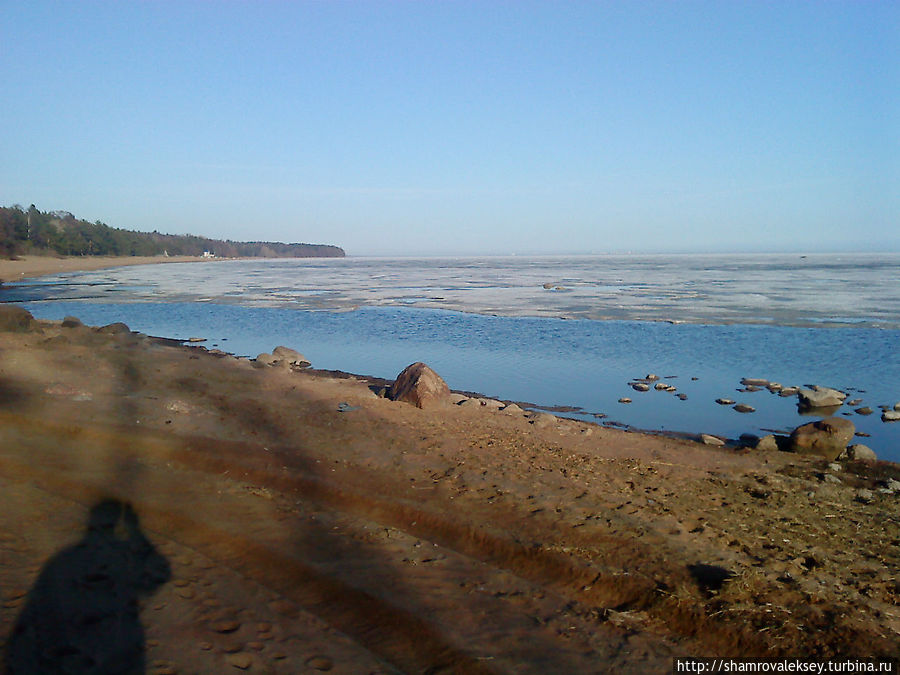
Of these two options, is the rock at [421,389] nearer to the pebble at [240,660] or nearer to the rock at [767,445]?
the rock at [767,445]

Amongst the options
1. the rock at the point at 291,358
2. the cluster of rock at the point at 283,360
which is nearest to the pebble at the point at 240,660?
the cluster of rock at the point at 283,360

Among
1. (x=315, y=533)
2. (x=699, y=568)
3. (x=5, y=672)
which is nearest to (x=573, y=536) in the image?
(x=699, y=568)

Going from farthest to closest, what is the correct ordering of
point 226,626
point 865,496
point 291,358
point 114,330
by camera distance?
1. point 114,330
2. point 291,358
3. point 865,496
4. point 226,626

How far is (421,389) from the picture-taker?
11.7 metres

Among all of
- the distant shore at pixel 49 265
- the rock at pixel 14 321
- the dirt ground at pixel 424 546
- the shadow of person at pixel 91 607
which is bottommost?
the dirt ground at pixel 424 546

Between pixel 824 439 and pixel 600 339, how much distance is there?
12.3 m

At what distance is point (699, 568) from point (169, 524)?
4711 mm

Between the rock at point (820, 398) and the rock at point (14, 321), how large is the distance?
20032 millimetres

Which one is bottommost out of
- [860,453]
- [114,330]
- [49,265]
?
[860,453]

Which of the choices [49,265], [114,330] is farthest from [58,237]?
[114,330]

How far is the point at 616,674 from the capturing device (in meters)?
3.99

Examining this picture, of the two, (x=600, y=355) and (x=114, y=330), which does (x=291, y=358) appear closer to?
(x=114, y=330)

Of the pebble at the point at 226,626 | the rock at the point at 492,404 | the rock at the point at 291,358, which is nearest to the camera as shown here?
the pebble at the point at 226,626

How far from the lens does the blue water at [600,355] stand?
13.2 metres
